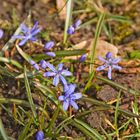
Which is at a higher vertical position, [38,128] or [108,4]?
[108,4]

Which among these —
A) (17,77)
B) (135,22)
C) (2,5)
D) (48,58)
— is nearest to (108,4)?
(135,22)

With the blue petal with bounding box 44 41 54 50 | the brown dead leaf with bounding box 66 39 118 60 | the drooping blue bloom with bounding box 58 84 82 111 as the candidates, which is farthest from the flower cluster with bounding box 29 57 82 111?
the brown dead leaf with bounding box 66 39 118 60

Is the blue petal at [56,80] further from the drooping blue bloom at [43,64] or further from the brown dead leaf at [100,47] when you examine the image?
the brown dead leaf at [100,47]

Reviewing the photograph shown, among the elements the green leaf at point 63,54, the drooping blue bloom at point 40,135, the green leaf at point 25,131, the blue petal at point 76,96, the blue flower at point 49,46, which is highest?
the blue flower at point 49,46

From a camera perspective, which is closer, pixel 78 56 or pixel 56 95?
pixel 56 95

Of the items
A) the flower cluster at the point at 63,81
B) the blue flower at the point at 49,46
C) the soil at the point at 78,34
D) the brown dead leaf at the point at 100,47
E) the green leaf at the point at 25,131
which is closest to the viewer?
the green leaf at the point at 25,131

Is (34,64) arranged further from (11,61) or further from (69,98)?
(69,98)

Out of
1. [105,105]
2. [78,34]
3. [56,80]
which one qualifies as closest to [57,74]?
[56,80]

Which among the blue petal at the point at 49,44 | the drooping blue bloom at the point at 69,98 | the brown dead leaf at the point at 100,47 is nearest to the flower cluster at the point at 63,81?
the drooping blue bloom at the point at 69,98

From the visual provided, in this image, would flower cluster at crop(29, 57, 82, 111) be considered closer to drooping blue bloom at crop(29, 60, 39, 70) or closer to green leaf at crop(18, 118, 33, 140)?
drooping blue bloom at crop(29, 60, 39, 70)

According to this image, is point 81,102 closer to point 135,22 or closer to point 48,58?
point 48,58

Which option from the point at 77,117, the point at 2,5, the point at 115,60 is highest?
the point at 2,5
